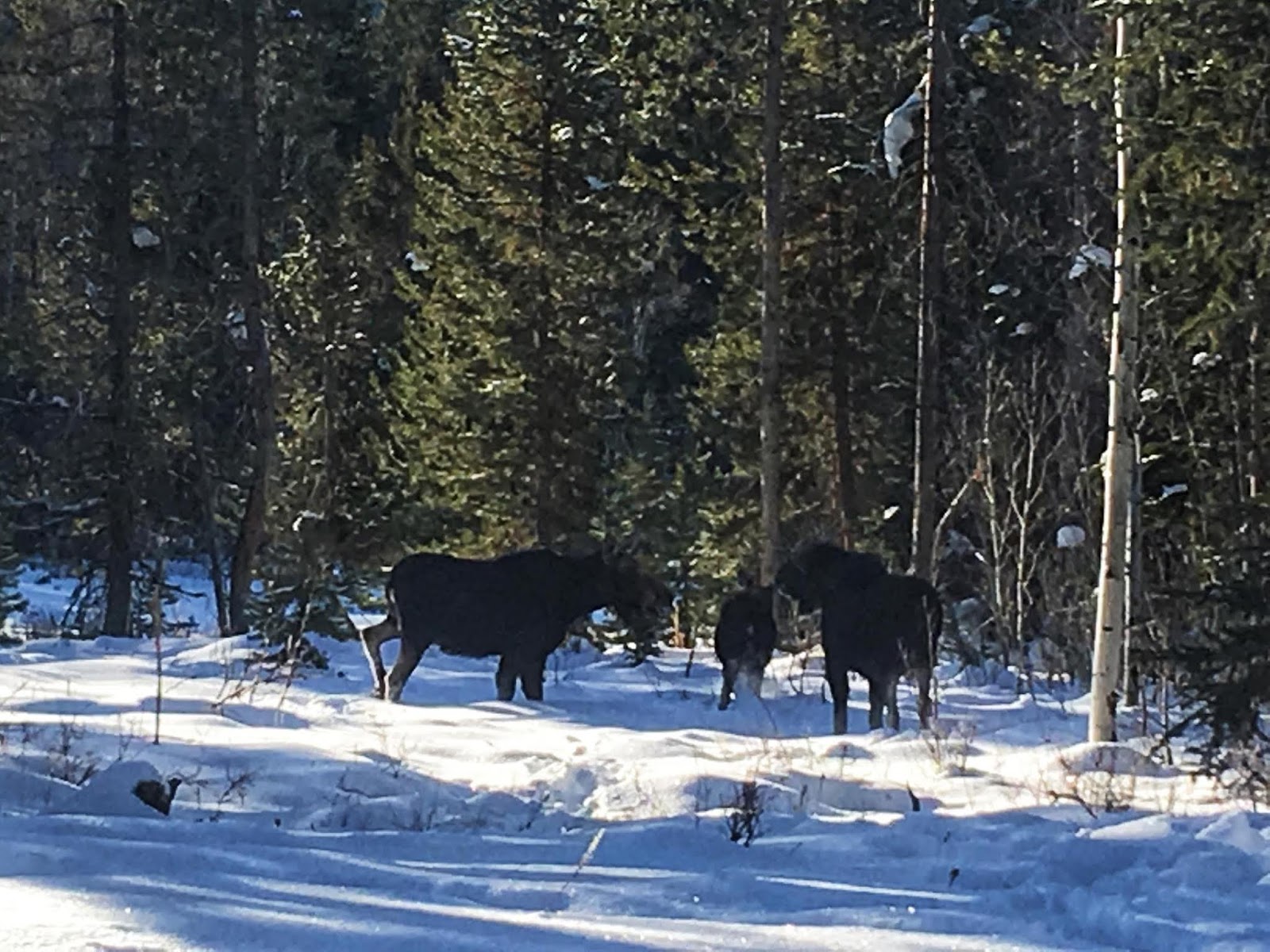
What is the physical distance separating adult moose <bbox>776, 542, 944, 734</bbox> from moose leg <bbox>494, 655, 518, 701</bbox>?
280 centimetres

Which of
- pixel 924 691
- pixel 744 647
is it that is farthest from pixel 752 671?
pixel 924 691


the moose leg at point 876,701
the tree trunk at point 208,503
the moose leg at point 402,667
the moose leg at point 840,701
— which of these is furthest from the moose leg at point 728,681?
the tree trunk at point 208,503

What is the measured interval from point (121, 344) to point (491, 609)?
11165 mm

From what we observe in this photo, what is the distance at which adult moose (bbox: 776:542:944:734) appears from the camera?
13633mm

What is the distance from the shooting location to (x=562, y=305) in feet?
86.6

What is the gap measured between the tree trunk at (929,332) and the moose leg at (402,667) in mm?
7139

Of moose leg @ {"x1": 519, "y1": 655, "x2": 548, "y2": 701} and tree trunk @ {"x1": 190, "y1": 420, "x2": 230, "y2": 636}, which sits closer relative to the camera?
moose leg @ {"x1": 519, "y1": 655, "x2": 548, "y2": 701}

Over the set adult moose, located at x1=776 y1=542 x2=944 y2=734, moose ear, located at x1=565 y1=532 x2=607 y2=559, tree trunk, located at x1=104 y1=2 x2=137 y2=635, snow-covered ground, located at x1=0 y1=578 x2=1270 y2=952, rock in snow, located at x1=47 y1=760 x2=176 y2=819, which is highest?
tree trunk, located at x1=104 y1=2 x2=137 y2=635

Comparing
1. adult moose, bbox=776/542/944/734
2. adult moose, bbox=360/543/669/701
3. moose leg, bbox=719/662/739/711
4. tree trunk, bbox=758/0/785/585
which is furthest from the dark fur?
tree trunk, bbox=758/0/785/585

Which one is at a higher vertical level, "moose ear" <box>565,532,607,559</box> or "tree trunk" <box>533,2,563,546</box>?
"tree trunk" <box>533,2,563,546</box>

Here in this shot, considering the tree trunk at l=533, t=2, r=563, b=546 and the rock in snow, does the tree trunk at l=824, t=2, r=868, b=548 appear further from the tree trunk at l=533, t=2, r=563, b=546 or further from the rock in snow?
the rock in snow

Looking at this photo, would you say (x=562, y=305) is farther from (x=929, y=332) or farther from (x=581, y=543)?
(x=929, y=332)

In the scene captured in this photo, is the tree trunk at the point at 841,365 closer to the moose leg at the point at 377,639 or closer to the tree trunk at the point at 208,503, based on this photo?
the tree trunk at the point at 208,503

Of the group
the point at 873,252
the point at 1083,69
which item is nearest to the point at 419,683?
the point at 1083,69
